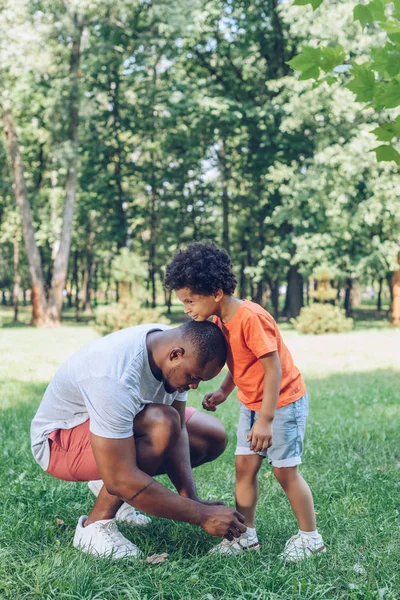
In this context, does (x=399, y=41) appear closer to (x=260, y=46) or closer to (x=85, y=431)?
(x=85, y=431)

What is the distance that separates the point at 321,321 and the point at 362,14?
14916 mm

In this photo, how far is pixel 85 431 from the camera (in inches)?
119

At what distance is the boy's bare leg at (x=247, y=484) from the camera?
119 inches

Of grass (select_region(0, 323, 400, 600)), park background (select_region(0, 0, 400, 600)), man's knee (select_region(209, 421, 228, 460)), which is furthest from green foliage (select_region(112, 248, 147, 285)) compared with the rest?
man's knee (select_region(209, 421, 228, 460))

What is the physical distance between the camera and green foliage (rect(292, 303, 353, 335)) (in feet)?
56.7

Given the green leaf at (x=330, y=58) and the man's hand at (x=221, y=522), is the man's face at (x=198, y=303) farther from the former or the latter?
the green leaf at (x=330, y=58)

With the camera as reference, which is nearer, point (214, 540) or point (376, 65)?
point (376, 65)

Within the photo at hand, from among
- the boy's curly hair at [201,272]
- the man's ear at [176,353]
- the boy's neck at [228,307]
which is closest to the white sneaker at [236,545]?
the man's ear at [176,353]

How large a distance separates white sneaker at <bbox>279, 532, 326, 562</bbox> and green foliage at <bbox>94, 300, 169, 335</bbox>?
12.4 m

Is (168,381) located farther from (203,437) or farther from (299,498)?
(299,498)

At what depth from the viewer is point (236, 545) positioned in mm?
2906

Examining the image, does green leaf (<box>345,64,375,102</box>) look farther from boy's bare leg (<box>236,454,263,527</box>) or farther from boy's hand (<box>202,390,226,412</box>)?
boy's bare leg (<box>236,454,263,527</box>)

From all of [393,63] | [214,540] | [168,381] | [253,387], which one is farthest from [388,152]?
[214,540]

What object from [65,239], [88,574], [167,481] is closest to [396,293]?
[65,239]
